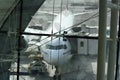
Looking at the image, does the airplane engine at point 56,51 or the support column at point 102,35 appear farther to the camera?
the airplane engine at point 56,51

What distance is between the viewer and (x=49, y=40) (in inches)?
171

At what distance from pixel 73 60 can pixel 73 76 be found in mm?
197

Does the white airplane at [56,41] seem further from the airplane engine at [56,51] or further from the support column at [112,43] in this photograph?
the support column at [112,43]

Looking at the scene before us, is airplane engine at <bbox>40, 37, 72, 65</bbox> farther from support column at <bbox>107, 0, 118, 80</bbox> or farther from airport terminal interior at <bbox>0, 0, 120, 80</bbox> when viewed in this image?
support column at <bbox>107, 0, 118, 80</bbox>

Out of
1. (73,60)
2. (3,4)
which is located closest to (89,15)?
(73,60)

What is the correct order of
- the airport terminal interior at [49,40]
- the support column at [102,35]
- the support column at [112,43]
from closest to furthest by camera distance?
the support column at [102,35] < the support column at [112,43] < the airport terminal interior at [49,40]

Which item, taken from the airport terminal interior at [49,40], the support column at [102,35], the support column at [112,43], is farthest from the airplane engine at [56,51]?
the support column at [102,35]

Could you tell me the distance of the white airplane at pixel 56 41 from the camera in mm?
4317

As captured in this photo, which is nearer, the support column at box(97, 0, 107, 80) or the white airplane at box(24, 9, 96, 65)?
the support column at box(97, 0, 107, 80)

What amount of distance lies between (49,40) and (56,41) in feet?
0.29

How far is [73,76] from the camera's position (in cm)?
442

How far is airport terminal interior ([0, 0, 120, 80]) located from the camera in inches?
169

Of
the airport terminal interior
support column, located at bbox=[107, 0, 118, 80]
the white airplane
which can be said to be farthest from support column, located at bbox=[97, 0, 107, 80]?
the white airplane

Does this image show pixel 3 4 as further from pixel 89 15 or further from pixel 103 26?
pixel 103 26
